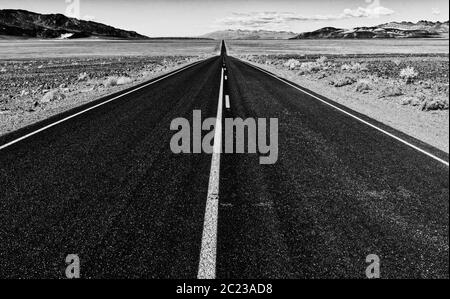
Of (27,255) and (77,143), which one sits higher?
(77,143)

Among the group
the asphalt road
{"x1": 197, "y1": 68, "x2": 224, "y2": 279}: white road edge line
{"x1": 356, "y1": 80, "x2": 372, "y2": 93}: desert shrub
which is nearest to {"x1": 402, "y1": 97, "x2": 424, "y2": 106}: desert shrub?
{"x1": 356, "y1": 80, "x2": 372, "y2": 93}: desert shrub

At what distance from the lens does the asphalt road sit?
340 cm

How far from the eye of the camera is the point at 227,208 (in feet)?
14.8

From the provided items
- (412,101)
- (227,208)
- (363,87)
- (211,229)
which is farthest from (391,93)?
(211,229)

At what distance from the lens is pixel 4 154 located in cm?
679

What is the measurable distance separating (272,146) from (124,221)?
394 cm

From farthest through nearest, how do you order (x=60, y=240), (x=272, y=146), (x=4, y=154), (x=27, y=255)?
(x=272, y=146), (x=4, y=154), (x=60, y=240), (x=27, y=255)

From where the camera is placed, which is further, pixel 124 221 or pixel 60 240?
pixel 124 221

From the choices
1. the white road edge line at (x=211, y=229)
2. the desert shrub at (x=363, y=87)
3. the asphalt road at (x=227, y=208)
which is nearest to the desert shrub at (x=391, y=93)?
the desert shrub at (x=363, y=87)

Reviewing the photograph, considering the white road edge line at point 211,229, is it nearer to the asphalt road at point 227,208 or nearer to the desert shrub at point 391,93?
the asphalt road at point 227,208

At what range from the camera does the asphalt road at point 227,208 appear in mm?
3396
